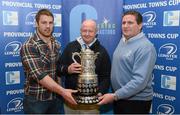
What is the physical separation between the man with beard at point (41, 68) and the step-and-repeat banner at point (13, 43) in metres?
0.54

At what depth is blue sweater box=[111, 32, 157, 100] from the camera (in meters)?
1.88

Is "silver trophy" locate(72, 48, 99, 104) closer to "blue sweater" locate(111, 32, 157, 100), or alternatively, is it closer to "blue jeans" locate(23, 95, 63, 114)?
"blue sweater" locate(111, 32, 157, 100)

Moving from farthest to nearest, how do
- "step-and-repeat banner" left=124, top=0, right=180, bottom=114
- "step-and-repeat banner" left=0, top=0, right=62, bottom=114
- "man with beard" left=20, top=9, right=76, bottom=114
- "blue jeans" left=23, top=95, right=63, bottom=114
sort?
"step-and-repeat banner" left=0, top=0, right=62, bottom=114 → "step-and-repeat banner" left=124, top=0, right=180, bottom=114 → "blue jeans" left=23, top=95, right=63, bottom=114 → "man with beard" left=20, top=9, right=76, bottom=114

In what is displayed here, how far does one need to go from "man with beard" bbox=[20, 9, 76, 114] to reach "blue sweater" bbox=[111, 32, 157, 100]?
39 centimetres

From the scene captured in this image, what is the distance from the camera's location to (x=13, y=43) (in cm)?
Result: 260

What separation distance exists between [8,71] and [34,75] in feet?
2.37

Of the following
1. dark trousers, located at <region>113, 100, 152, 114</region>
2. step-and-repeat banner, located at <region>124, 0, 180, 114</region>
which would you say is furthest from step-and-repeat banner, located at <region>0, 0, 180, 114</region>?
dark trousers, located at <region>113, 100, 152, 114</region>

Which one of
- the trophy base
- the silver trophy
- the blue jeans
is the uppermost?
the silver trophy

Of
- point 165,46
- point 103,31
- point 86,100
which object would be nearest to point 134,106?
point 86,100

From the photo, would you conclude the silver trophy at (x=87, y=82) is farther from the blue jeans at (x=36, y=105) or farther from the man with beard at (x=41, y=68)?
the blue jeans at (x=36, y=105)

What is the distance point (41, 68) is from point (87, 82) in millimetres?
395

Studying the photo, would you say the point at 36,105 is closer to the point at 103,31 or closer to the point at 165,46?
the point at 103,31

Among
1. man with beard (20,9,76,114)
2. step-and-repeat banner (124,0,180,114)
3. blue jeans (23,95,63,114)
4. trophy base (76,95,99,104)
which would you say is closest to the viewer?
trophy base (76,95,99,104)

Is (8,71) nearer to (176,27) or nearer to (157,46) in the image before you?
(157,46)
